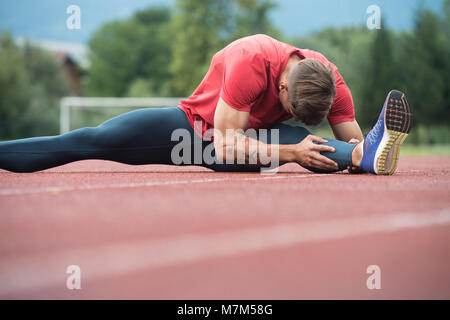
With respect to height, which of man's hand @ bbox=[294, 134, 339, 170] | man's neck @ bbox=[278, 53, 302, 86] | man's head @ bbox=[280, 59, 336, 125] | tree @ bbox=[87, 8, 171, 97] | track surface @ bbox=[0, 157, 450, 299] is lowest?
track surface @ bbox=[0, 157, 450, 299]

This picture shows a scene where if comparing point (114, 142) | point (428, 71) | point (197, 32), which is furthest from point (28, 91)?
point (114, 142)

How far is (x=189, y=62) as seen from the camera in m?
30.3

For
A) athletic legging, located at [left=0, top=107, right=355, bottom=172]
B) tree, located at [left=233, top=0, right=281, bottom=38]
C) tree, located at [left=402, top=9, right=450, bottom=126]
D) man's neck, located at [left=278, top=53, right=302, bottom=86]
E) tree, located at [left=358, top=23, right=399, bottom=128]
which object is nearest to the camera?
man's neck, located at [left=278, top=53, right=302, bottom=86]

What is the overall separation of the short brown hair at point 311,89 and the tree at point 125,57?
126 feet

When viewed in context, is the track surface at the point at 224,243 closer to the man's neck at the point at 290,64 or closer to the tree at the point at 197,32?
the man's neck at the point at 290,64

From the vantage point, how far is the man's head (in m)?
3.07

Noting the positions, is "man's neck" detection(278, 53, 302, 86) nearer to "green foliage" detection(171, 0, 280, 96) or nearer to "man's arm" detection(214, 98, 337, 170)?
"man's arm" detection(214, 98, 337, 170)

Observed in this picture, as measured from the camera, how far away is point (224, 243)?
154cm

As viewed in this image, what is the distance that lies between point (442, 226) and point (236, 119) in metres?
1.62

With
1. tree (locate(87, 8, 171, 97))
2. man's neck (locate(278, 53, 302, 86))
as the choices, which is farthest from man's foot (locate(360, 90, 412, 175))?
tree (locate(87, 8, 171, 97))

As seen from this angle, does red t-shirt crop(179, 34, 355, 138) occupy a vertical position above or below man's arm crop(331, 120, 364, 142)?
above

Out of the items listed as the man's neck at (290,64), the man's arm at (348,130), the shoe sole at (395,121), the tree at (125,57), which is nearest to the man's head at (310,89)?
the man's neck at (290,64)

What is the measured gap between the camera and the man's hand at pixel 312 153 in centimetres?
336
